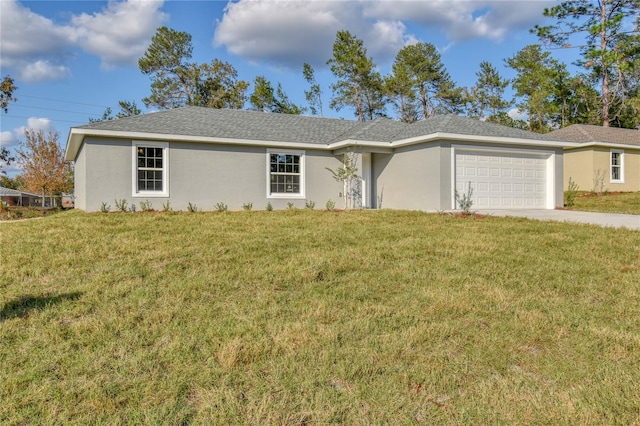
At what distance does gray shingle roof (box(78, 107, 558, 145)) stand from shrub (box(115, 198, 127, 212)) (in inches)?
89.0

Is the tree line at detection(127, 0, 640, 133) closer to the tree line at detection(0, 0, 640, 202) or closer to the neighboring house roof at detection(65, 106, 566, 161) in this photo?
the tree line at detection(0, 0, 640, 202)

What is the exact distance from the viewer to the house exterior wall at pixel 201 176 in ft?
41.1

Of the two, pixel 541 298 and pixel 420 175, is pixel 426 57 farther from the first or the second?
pixel 541 298

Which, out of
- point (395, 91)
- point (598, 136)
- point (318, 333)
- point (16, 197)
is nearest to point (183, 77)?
point (395, 91)

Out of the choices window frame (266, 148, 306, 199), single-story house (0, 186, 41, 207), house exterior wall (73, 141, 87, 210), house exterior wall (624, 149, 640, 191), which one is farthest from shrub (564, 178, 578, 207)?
single-story house (0, 186, 41, 207)

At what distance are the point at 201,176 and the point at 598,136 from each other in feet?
67.1

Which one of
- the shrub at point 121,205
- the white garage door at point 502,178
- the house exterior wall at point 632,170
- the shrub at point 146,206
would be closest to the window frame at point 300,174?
the shrub at point 146,206

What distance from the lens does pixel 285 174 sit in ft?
A: 49.0

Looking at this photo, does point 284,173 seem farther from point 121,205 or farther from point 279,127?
point 121,205

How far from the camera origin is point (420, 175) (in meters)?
13.9

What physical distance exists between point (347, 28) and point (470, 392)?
3276cm

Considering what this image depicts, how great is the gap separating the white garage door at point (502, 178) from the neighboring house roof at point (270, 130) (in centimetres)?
72

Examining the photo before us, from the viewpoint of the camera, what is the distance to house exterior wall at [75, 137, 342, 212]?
1252cm

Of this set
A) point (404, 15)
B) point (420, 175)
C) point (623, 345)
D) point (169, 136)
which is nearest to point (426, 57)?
point (404, 15)
